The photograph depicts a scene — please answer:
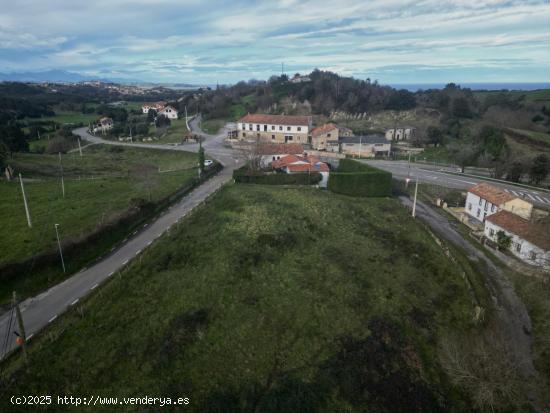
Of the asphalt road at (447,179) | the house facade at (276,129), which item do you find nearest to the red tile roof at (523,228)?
the asphalt road at (447,179)

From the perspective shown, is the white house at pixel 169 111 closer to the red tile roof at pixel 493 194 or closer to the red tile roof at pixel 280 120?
the red tile roof at pixel 280 120

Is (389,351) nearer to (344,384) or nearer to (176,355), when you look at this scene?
(344,384)

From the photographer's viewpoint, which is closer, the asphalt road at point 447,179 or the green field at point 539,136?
the asphalt road at point 447,179

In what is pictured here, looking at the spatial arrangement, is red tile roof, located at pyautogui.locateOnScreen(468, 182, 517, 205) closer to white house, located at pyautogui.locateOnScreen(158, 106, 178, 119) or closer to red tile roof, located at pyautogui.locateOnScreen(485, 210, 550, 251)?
red tile roof, located at pyautogui.locateOnScreen(485, 210, 550, 251)

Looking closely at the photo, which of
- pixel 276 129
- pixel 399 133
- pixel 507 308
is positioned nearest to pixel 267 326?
pixel 507 308

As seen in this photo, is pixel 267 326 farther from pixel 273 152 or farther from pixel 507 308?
pixel 273 152

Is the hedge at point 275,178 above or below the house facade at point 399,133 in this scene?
below
